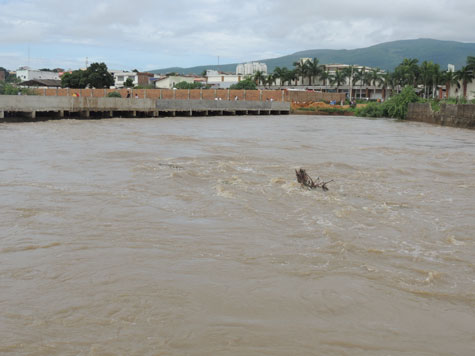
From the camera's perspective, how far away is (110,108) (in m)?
35.9

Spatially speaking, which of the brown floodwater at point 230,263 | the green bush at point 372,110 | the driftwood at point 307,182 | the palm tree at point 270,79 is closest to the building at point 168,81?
the palm tree at point 270,79

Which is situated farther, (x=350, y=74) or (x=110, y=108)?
(x=350, y=74)

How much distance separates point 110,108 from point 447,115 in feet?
76.6

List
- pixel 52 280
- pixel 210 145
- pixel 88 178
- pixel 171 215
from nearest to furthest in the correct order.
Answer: pixel 52 280
pixel 171 215
pixel 88 178
pixel 210 145

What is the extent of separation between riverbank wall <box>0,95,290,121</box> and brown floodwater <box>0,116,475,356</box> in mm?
18287

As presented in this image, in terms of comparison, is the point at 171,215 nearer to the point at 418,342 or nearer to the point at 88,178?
the point at 88,178

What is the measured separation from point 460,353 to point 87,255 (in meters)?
4.28

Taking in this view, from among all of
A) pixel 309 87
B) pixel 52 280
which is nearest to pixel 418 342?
pixel 52 280

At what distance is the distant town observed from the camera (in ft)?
243

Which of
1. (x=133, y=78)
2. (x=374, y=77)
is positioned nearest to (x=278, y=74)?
(x=374, y=77)

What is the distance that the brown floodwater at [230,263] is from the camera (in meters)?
4.44

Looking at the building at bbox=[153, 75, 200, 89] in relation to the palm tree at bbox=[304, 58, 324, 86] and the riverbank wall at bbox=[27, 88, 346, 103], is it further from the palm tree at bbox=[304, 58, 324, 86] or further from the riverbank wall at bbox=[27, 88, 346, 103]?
the riverbank wall at bbox=[27, 88, 346, 103]

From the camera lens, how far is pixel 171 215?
335 inches

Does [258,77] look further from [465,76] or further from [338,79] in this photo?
[465,76]
